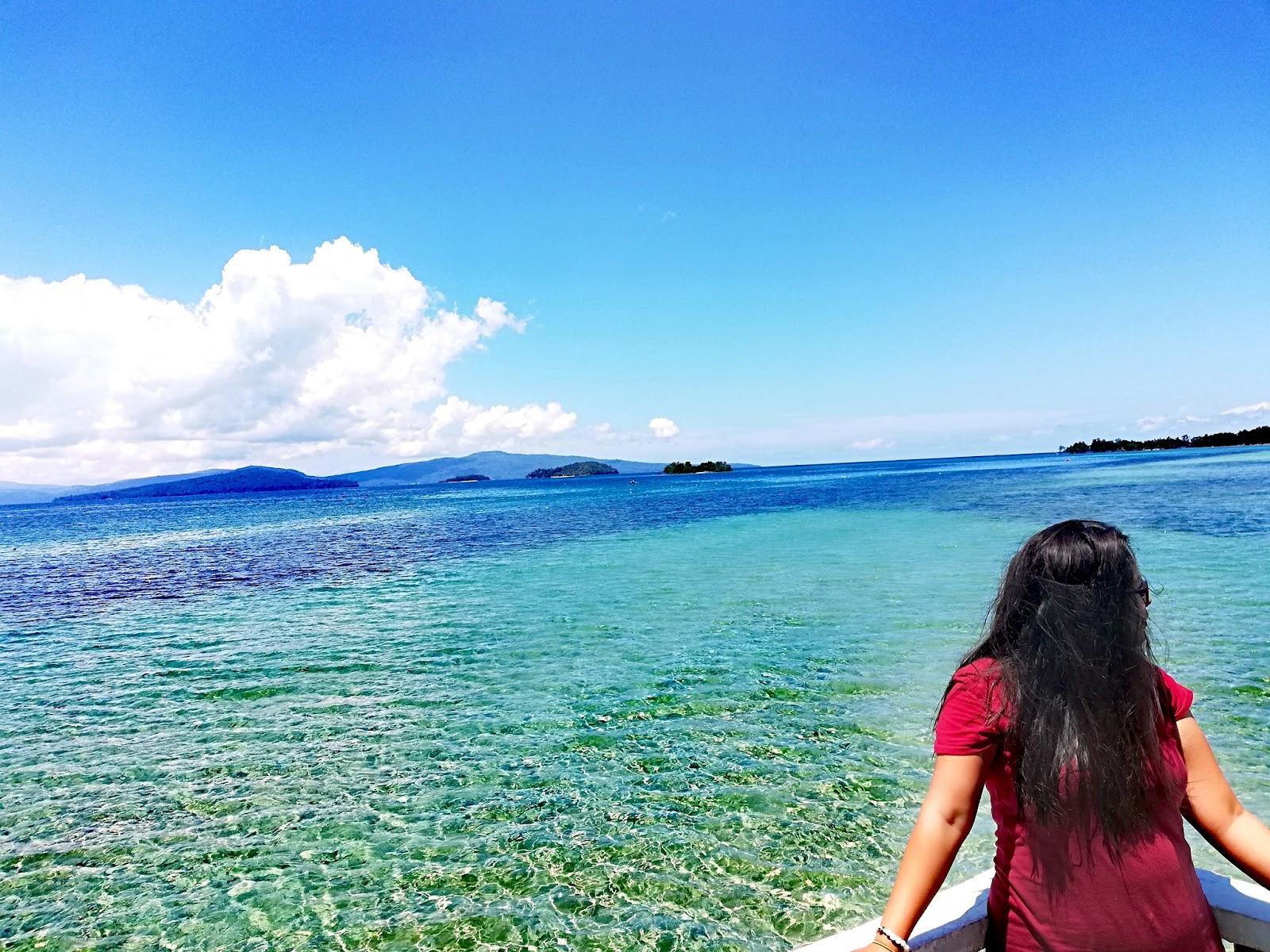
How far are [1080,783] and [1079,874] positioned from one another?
0.30 meters

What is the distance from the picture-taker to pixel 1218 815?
2260 millimetres

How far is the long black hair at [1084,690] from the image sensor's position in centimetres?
214

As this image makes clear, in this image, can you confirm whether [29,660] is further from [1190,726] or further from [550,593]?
[1190,726]

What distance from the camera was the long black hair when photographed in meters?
2.14

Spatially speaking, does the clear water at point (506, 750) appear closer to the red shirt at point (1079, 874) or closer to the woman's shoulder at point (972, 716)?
the red shirt at point (1079, 874)

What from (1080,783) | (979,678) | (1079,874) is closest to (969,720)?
(979,678)

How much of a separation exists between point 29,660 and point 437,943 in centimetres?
1540

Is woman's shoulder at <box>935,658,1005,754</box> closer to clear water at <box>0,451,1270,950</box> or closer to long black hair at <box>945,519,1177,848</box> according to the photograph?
long black hair at <box>945,519,1177,848</box>

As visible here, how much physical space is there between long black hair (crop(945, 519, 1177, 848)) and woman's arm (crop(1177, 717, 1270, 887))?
17 centimetres

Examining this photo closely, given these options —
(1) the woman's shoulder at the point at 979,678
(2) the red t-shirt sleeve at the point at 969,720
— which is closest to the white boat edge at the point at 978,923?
(2) the red t-shirt sleeve at the point at 969,720

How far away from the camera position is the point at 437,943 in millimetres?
5035

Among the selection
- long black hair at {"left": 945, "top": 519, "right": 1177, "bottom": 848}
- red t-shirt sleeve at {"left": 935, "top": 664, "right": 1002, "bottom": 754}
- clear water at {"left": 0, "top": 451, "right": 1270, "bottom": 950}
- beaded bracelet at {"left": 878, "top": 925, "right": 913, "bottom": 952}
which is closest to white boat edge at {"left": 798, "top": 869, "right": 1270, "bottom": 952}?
beaded bracelet at {"left": 878, "top": 925, "right": 913, "bottom": 952}

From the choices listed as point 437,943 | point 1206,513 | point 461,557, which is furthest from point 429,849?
point 1206,513

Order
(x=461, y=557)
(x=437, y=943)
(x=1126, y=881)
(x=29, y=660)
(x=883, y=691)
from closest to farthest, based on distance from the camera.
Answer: (x=1126, y=881)
(x=437, y=943)
(x=883, y=691)
(x=29, y=660)
(x=461, y=557)
